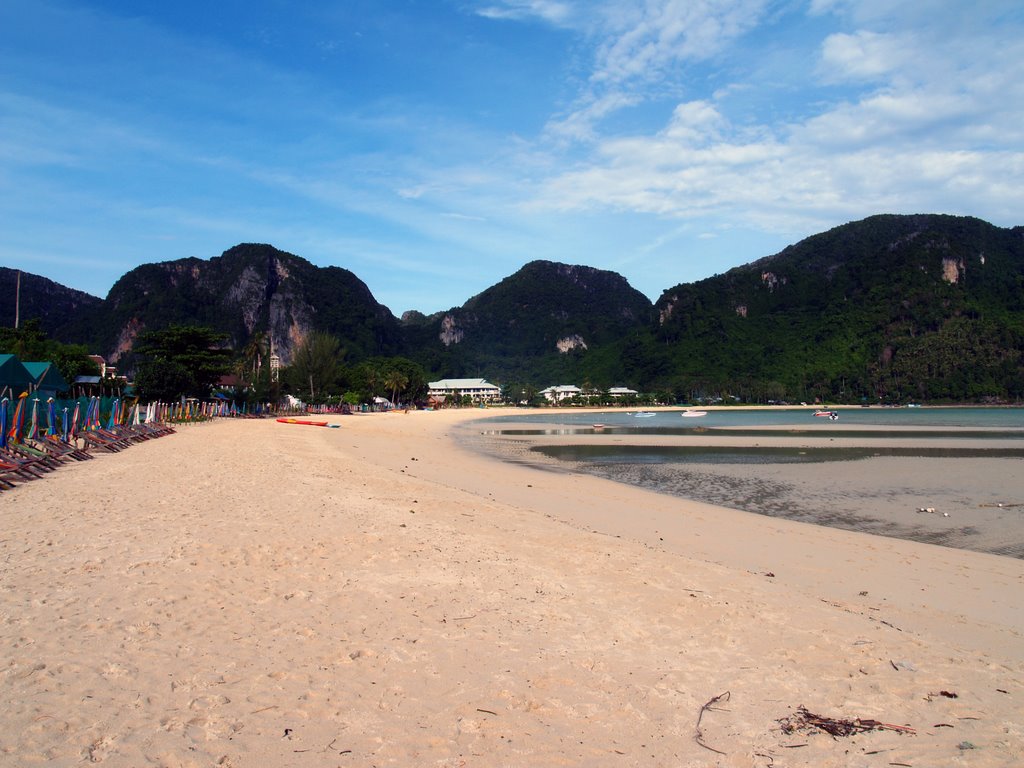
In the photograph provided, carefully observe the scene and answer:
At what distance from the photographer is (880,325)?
506 feet

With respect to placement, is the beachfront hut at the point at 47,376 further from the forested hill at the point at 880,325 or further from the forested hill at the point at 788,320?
the forested hill at the point at 880,325

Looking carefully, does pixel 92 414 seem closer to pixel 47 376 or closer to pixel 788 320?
pixel 47 376

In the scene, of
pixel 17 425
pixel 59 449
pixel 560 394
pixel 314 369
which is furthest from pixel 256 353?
pixel 560 394

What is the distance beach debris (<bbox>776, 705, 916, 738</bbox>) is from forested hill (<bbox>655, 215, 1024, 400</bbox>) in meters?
149

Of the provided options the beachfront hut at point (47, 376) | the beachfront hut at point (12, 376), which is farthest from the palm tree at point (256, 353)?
the beachfront hut at point (12, 376)

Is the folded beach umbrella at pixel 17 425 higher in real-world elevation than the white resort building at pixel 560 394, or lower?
lower

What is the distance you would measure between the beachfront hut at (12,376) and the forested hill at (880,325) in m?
141

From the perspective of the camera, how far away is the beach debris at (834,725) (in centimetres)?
368

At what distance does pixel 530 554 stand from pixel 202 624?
13.8ft

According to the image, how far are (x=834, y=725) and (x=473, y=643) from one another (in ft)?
8.30

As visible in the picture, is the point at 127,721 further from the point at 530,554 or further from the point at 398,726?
the point at 530,554

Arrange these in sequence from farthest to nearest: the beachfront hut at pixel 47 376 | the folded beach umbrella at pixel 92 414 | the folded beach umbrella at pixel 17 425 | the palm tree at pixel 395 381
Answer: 1. the palm tree at pixel 395 381
2. the beachfront hut at pixel 47 376
3. the folded beach umbrella at pixel 92 414
4. the folded beach umbrella at pixel 17 425

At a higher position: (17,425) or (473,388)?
(473,388)

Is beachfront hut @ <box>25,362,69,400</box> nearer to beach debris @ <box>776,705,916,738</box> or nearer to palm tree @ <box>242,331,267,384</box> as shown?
beach debris @ <box>776,705,916,738</box>
